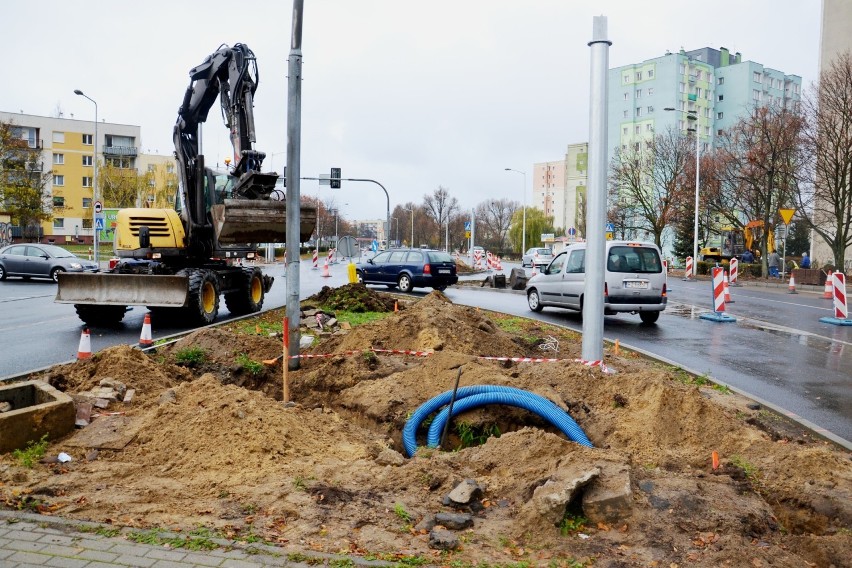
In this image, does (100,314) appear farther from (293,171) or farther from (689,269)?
(689,269)

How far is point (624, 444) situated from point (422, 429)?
1840 millimetres

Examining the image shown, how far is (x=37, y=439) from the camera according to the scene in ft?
18.3

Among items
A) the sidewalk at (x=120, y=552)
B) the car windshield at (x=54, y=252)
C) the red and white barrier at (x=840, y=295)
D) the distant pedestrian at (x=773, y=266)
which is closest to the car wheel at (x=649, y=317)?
the red and white barrier at (x=840, y=295)

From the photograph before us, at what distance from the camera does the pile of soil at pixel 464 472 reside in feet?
13.1

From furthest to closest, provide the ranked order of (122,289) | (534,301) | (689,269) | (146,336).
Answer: (689,269)
(534,301)
(122,289)
(146,336)

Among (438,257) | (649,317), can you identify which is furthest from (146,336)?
(438,257)

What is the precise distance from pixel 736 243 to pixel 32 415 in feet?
214

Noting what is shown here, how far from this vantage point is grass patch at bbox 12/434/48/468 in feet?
16.9

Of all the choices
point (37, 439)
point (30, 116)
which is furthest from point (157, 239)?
point (30, 116)

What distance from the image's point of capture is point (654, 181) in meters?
57.5

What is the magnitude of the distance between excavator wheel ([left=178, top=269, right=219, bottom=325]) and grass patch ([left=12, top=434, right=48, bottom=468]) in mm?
8201

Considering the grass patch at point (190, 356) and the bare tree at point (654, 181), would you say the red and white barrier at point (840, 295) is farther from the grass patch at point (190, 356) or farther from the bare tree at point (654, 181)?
the bare tree at point (654, 181)

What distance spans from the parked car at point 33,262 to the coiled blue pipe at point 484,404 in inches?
1011

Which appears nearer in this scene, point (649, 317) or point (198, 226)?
point (198, 226)
